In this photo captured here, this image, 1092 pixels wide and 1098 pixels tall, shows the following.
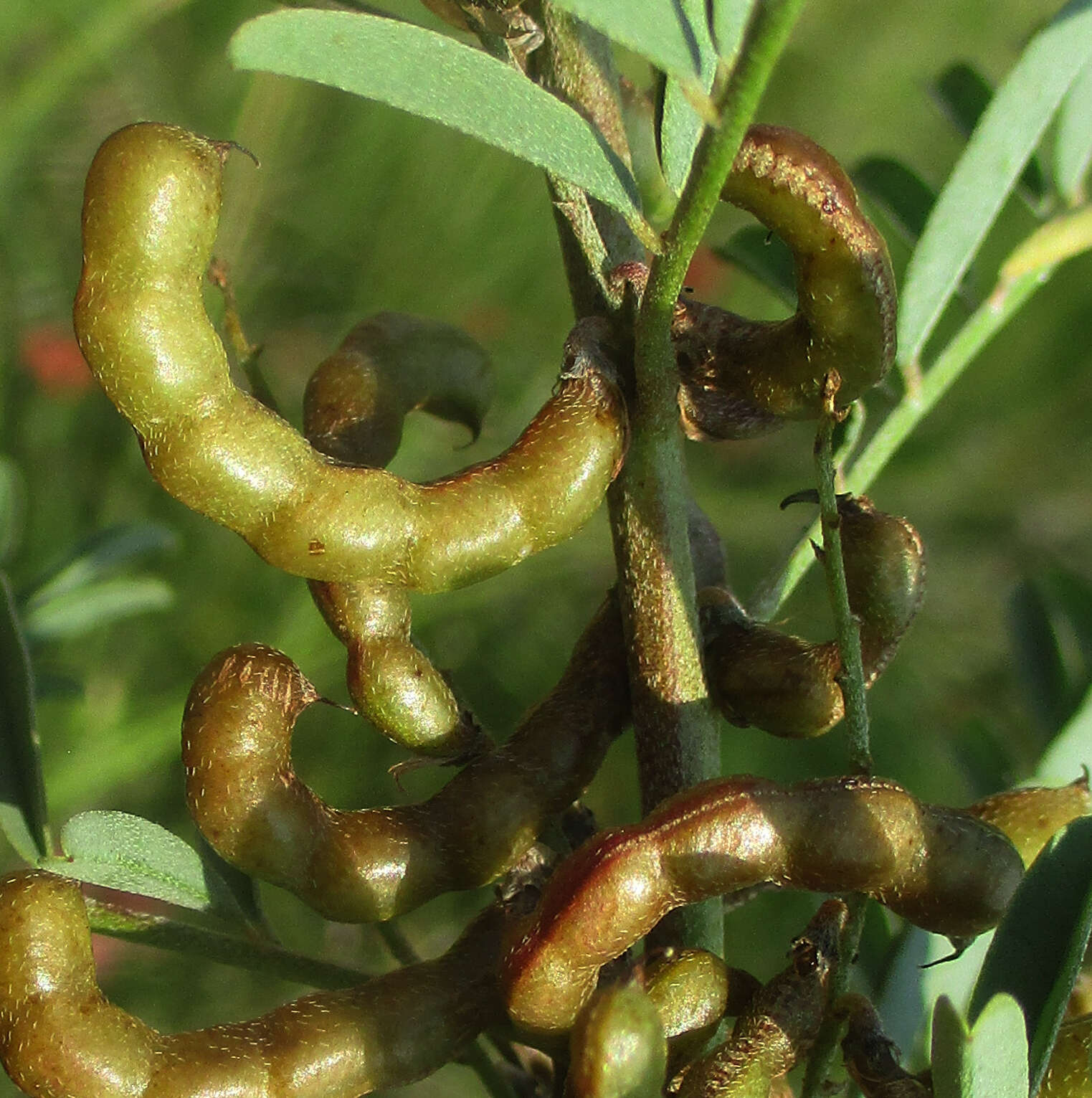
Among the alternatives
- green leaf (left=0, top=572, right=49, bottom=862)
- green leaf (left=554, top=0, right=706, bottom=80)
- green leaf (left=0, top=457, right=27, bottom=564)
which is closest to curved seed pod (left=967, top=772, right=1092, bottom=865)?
green leaf (left=554, top=0, right=706, bottom=80)

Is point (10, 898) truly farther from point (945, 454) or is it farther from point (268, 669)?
point (945, 454)

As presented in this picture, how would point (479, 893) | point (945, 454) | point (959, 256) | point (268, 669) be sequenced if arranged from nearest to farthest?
point (268, 669), point (959, 256), point (479, 893), point (945, 454)

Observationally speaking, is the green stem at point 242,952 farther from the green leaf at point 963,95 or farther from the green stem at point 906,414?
the green leaf at point 963,95

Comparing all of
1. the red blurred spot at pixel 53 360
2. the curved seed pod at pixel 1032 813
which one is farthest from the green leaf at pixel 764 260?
the red blurred spot at pixel 53 360

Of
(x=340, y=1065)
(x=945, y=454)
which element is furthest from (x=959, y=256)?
(x=945, y=454)

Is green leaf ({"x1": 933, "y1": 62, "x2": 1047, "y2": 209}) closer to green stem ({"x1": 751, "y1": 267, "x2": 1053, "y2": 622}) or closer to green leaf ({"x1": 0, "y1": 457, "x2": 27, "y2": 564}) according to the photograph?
green stem ({"x1": 751, "y1": 267, "x2": 1053, "y2": 622})

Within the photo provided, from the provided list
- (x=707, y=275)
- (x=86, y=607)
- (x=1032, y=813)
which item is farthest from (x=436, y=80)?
(x=707, y=275)

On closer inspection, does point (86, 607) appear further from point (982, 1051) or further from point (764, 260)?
point (982, 1051)
